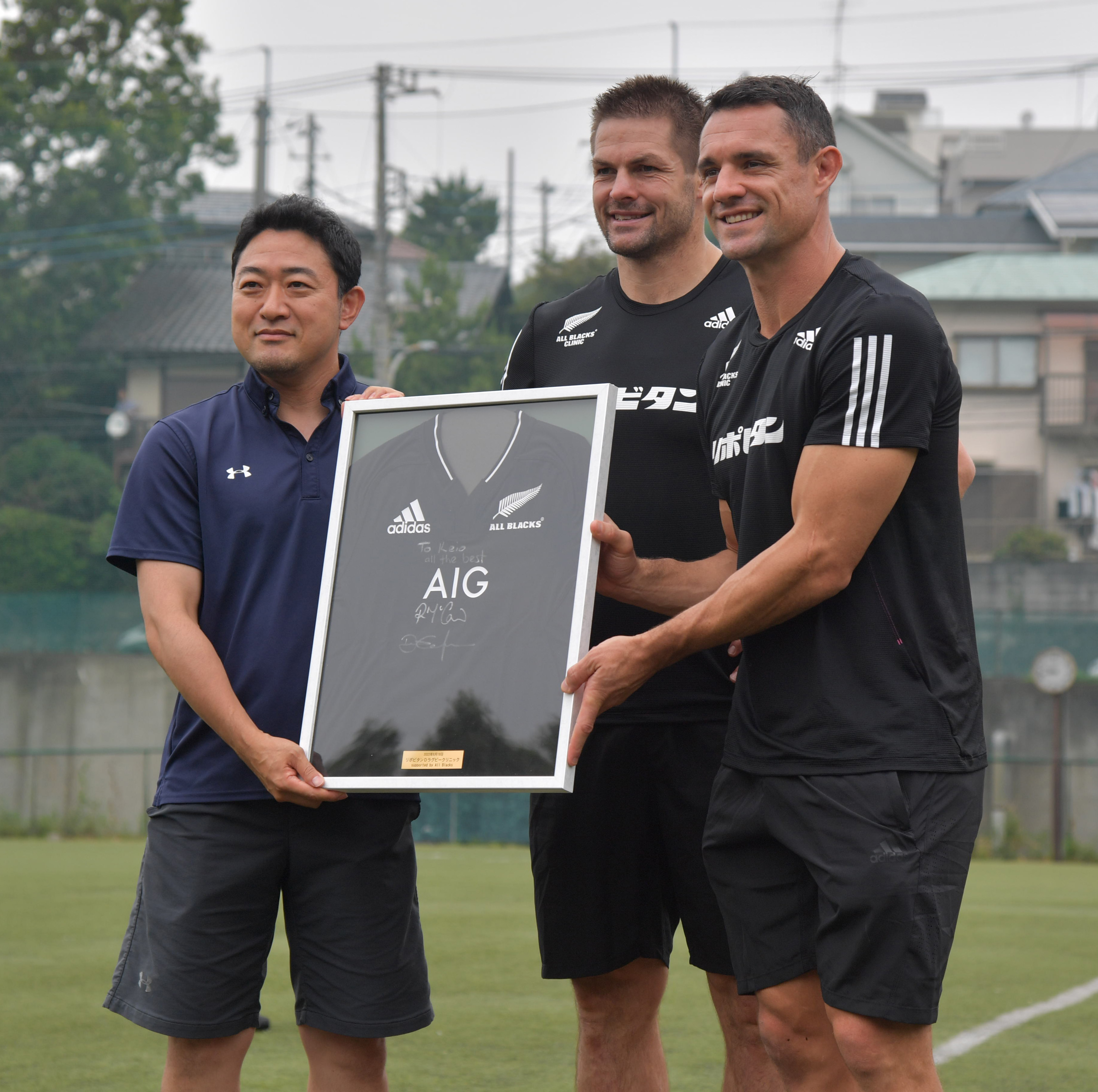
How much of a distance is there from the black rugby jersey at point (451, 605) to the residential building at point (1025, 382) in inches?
1148

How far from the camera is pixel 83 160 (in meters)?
26.9

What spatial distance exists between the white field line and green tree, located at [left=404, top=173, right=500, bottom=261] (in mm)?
35038

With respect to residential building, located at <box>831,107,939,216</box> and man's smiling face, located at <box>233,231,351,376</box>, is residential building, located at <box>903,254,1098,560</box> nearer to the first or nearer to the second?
residential building, located at <box>831,107,939,216</box>

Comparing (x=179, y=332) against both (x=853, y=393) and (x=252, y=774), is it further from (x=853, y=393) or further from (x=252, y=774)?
(x=853, y=393)

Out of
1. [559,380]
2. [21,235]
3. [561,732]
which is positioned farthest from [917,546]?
[21,235]

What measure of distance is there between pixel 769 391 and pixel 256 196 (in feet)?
77.6

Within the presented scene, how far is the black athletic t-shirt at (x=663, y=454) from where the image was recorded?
3.50 metres

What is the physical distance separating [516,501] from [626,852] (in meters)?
1.00

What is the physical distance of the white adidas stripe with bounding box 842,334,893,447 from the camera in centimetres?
261

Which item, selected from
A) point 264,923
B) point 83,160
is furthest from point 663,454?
point 83,160

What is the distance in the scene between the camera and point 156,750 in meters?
19.2

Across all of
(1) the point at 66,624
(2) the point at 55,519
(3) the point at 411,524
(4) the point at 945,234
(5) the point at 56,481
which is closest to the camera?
→ (3) the point at 411,524

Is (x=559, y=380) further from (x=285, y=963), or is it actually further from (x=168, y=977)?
(x=285, y=963)
